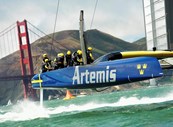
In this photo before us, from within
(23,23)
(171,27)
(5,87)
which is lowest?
(5,87)

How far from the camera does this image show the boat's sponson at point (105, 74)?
37.3ft

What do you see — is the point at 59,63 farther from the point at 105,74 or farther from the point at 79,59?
the point at 105,74

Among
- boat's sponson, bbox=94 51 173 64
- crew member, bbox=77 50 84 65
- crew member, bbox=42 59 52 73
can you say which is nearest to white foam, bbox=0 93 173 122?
Result: crew member, bbox=42 59 52 73

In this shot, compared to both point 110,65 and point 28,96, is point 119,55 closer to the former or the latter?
point 110,65

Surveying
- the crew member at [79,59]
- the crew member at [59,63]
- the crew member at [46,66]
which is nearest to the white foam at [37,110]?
the crew member at [46,66]

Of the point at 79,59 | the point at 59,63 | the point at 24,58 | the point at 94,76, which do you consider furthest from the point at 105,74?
the point at 24,58

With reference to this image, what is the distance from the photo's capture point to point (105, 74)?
12.0 m

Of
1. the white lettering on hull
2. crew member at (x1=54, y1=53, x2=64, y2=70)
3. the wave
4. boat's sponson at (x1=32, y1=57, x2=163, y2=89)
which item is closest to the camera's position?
boat's sponson at (x1=32, y1=57, x2=163, y2=89)

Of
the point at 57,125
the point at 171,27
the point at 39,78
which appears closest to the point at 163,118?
the point at 57,125

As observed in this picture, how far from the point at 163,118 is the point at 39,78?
6486 mm

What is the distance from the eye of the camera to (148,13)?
120ft

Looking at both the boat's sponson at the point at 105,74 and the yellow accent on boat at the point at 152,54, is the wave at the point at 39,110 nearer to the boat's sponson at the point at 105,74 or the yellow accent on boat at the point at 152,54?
the boat's sponson at the point at 105,74

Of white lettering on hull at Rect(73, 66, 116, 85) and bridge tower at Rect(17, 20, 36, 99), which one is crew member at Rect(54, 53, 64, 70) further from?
bridge tower at Rect(17, 20, 36, 99)

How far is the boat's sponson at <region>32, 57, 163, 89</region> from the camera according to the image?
37.3 feet
